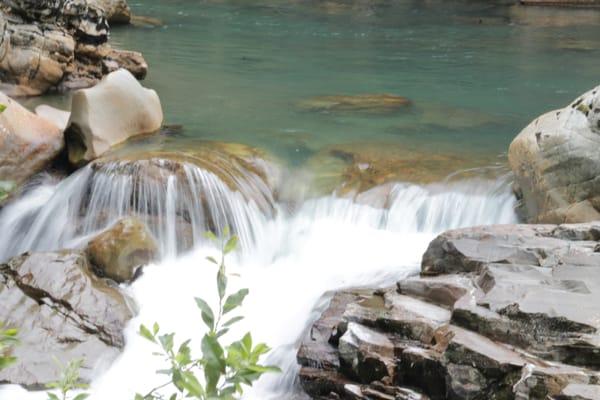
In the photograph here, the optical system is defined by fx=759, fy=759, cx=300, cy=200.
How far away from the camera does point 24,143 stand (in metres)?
7.30

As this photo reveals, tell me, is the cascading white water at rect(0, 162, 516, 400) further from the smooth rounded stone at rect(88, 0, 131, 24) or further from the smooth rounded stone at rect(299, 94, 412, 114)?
the smooth rounded stone at rect(88, 0, 131, 24)

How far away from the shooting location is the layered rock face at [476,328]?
3.70 meters

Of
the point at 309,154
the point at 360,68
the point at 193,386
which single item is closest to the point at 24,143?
the point at 309,154

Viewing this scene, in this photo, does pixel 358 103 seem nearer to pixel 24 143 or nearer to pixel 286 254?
pixel 286 254

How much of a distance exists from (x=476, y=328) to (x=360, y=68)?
398 inches

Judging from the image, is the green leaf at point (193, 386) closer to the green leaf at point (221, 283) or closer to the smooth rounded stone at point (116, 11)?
the green leaf at point (221, 283)

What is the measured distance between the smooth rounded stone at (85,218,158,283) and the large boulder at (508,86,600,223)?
3.33 metres

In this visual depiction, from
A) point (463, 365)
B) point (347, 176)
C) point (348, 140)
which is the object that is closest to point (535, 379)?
point (463, 365)

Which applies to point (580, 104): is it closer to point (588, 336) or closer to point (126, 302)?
point (588, 336)

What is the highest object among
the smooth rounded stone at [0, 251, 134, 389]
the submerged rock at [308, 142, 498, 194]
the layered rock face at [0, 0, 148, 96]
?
the layered rock face at [0, 0, 148, 96]

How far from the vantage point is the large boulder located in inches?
245

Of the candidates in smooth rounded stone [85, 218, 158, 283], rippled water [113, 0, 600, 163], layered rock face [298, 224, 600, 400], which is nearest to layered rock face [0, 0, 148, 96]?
rippled water [113, 0, 600, 163]

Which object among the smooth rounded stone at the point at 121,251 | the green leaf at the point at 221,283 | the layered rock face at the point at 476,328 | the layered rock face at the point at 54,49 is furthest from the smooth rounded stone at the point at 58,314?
the layered rock face at the point at 54,49

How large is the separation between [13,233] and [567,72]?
1011 centimetres
